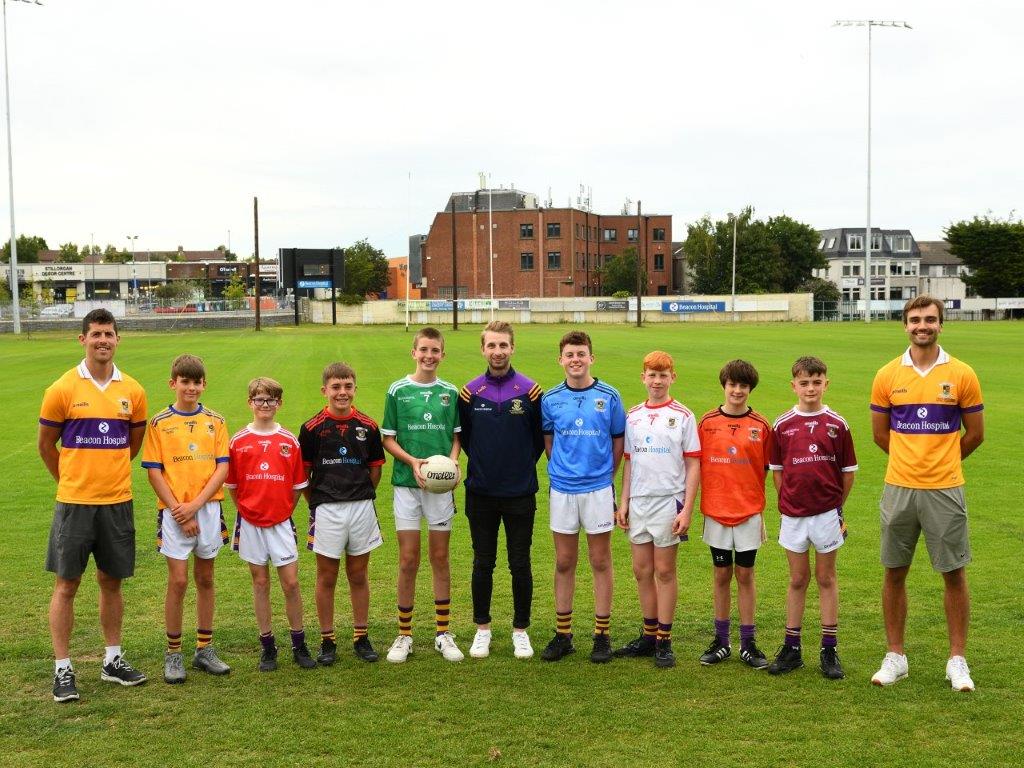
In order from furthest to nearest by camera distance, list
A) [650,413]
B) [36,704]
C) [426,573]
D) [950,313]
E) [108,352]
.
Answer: [950,313] < [426,573] < [650,413] < [108,352] < [36,704]

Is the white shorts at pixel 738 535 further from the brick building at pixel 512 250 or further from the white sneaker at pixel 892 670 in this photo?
the brick building at pixel 512 250

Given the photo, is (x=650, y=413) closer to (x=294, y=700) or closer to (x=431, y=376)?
(x=431, y=376)

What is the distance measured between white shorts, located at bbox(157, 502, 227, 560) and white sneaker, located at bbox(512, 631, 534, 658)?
1958 millimetres

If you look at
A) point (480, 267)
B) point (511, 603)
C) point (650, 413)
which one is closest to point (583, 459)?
point (650, 413)

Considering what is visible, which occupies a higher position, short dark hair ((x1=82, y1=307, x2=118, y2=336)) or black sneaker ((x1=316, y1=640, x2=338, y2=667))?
short dark hair ((x1=82, y1=307, x2=118, y2=336))

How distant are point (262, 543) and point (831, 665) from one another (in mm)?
3531

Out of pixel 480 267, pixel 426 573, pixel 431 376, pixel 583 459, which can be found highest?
pixel 480 267

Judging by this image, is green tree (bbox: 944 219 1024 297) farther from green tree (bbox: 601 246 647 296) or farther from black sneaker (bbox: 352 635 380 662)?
black sneaker (bbox: 352 635 380 662)

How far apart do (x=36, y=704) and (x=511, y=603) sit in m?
3.28

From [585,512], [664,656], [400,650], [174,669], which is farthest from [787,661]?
[174,669]

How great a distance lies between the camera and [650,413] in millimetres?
5938

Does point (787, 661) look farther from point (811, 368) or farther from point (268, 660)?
point (268, 660)

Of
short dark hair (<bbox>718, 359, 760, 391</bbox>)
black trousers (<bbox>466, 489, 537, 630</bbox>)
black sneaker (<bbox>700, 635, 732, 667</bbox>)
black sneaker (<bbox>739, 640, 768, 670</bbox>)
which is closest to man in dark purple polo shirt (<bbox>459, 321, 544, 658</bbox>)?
black trousers (<bbox>466, 489, 537, 630</bbox>)

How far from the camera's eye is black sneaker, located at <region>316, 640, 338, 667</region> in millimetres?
5750
